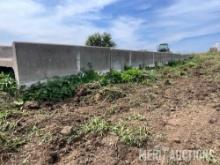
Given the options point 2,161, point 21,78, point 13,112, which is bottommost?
point 2,161

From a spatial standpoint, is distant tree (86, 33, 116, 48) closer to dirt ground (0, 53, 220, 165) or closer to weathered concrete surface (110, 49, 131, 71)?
weathered concrete surface (110, 49, 131, 71)

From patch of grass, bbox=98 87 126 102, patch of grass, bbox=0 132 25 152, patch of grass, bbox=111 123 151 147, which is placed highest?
patch of grass, bbox=98 87 126 102

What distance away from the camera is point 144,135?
11.6ft

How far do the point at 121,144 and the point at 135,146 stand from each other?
0.15 m

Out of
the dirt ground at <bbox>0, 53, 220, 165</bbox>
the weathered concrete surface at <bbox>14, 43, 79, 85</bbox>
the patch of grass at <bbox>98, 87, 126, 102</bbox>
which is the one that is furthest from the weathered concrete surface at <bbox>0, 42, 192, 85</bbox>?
the patch of grass at <bbox>98, 87, 126, 102</bbox>

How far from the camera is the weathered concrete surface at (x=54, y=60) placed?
5.52 meters

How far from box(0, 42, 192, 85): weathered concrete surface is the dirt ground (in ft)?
3.55

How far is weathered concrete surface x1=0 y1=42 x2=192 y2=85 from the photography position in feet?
18.1

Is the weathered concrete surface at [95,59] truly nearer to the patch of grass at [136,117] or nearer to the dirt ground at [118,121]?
the dirt ground at [118,121]

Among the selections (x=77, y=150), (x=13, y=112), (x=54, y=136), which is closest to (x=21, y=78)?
(x=13, y=112)

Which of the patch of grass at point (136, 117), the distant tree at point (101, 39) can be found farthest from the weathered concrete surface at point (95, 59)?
the distant tree at point (101, 39)

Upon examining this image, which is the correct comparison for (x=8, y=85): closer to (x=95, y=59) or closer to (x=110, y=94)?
(x=110, y=94)

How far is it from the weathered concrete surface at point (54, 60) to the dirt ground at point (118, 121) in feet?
3.55

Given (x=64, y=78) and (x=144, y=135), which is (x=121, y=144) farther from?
(x=64, y=78)
